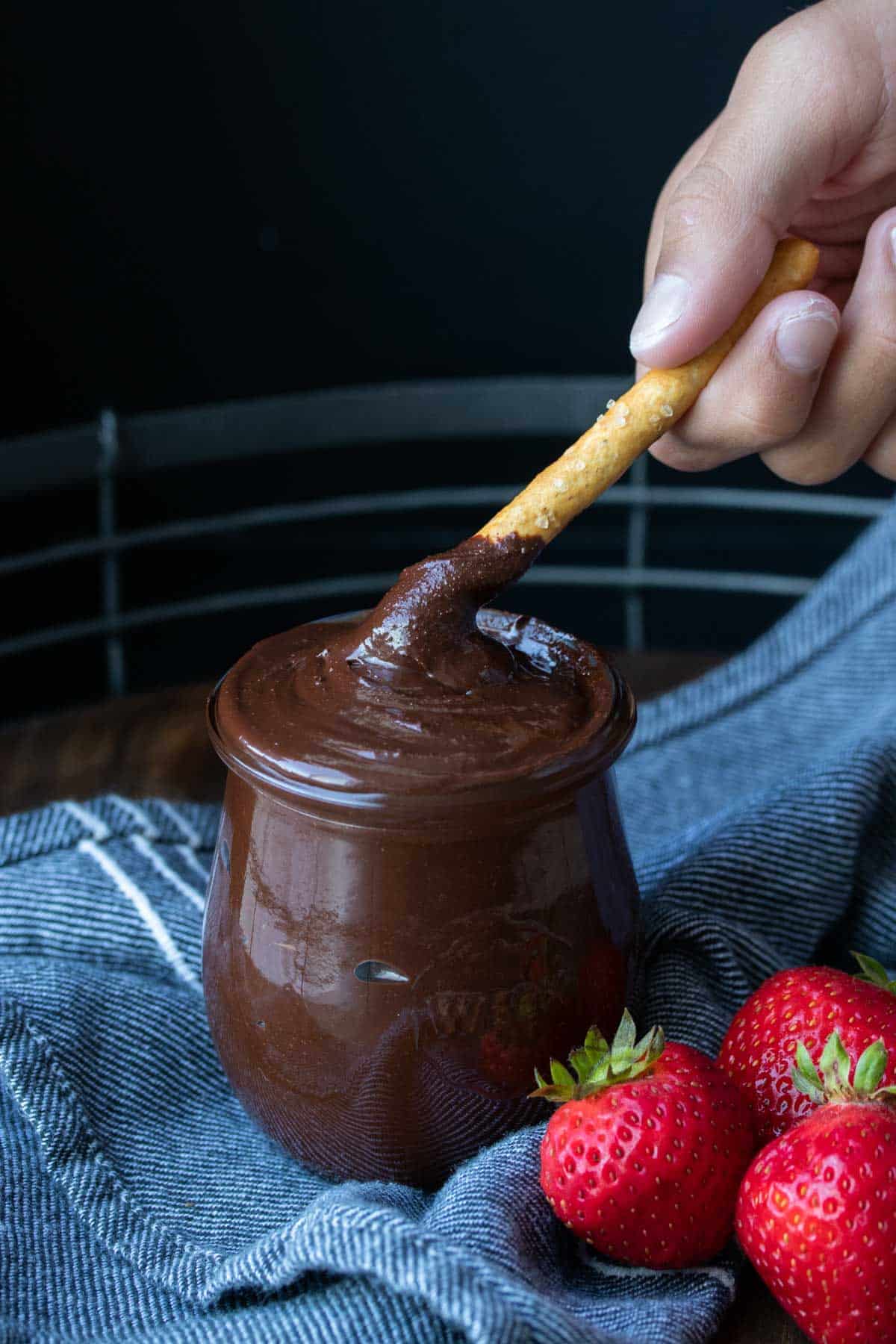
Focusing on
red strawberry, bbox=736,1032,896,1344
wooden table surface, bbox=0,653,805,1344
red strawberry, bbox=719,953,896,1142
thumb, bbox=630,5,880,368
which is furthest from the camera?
wooden table surface, bbox=0,653,805,1344

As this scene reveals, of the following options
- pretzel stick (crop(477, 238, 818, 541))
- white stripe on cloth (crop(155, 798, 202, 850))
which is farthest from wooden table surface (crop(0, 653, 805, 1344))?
pretzel stick (crop(477, 238, 818, 541))

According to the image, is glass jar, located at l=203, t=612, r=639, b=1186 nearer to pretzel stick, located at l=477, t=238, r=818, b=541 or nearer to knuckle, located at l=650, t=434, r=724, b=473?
pretzel stick, located at l=477, t=238, r=818, b=541

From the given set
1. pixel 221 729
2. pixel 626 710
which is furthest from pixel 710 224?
pixel 221 729

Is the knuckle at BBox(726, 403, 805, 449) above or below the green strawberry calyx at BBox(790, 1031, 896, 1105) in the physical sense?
above

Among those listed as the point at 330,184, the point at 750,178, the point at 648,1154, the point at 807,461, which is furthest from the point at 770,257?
the point at 330,184

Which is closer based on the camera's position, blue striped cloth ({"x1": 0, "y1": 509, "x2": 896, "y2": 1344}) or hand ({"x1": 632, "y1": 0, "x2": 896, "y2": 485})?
blue striped cloth ({"x1": 0, "y1": 509, "x2": 896, "y2": 1344})

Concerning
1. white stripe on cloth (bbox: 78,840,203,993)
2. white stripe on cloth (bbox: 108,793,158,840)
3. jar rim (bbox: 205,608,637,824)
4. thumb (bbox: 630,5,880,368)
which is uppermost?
thumb (bbox: 630,5,880,368)

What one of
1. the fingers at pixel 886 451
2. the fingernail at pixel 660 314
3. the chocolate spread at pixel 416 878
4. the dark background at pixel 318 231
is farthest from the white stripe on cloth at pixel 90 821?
the dark background at pixel 318 231
